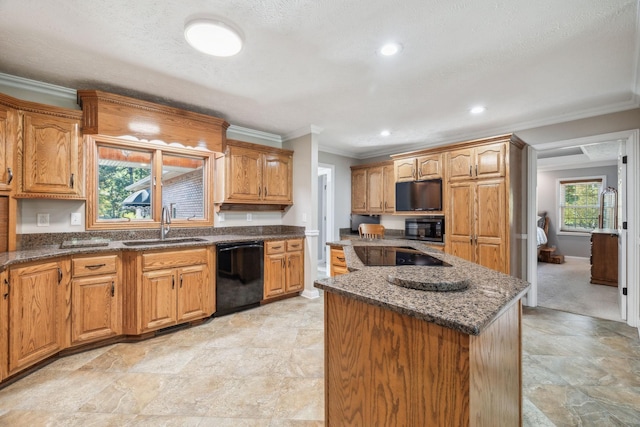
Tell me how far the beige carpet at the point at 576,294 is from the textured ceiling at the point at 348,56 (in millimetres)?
2370

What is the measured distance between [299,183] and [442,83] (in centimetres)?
230

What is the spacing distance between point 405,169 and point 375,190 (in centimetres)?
82

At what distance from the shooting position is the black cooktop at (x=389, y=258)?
1.76 m

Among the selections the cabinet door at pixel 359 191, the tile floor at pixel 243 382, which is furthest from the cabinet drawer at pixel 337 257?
the cabinet door at pixel 359 191

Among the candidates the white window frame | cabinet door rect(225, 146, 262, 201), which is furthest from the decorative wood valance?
the white window frame

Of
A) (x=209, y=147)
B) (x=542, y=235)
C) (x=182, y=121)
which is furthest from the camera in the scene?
(x=542, y=235)

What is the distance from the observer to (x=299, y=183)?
4.23 metres

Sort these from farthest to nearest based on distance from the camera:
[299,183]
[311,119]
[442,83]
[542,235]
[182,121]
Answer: [542,235] < [299,183] < [311,119] < [182,121] < [442,83]

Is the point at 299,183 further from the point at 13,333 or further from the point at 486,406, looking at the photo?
the point at 486,406

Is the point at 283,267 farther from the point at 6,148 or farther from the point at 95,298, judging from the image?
the point at 6,148

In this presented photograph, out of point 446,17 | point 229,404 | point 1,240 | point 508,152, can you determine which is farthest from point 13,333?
point 508,152

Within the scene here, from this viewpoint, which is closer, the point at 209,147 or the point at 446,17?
the point at 446,17

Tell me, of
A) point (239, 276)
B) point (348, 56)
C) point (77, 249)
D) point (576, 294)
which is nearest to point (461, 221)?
point (576, 294)

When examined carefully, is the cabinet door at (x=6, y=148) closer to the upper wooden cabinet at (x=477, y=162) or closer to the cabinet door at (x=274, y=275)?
the cabinet door at (x=274, y=275)
